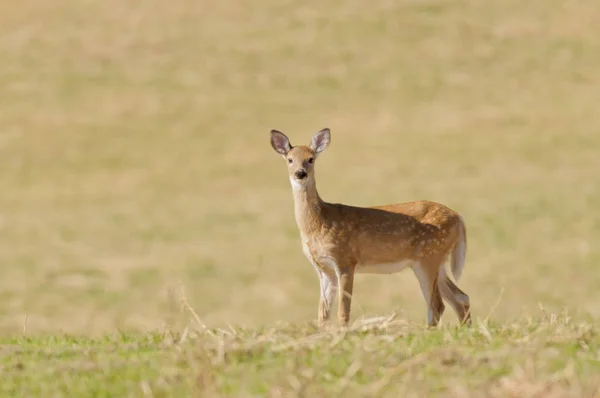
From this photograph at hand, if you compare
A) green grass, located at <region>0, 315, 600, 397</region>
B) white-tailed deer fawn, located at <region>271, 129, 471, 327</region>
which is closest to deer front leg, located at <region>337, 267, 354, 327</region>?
white-tailed deer fawn, located at <region>271, 129, 471, 327</region>

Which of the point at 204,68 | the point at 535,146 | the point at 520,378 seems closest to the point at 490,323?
the point at 520,378

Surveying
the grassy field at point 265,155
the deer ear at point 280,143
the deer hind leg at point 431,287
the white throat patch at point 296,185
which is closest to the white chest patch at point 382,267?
the deer hind leg at point 431,287

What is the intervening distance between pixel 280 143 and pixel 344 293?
194cm

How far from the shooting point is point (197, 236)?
37406 mm

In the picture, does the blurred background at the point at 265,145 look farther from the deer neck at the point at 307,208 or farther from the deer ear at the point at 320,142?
the deer neck at the point at 307,208

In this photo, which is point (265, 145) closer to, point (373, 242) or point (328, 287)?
point (328, 287)

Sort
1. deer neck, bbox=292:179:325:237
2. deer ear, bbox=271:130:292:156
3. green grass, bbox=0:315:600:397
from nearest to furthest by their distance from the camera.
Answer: green grass, bbox=0:315:600:397 → deer neck, bbox=292:179:325:237 → deer ear, bbox=271:130:292:156

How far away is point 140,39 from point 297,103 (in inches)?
340

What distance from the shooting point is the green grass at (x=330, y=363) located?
861 cm

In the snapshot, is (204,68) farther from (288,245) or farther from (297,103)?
(288,245)

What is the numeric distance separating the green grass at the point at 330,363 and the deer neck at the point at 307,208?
5.73ft

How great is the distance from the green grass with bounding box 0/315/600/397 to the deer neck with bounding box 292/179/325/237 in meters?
1.75

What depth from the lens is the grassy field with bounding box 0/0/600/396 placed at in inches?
1190

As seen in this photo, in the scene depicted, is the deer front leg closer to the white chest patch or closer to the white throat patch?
the white chest patch
